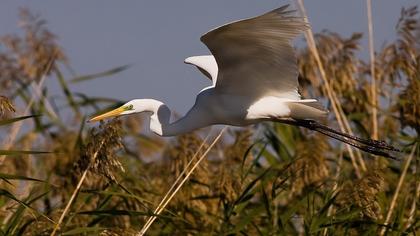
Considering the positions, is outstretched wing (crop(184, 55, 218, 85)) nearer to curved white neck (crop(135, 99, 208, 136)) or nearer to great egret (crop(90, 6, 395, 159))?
great egret (crop(90, 6, 395, 159))

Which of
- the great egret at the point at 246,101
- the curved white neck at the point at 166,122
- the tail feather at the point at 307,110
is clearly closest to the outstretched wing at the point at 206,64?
the great egret at the point at 246,101

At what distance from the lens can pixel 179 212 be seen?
5363 millimetres

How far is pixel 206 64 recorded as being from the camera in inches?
211

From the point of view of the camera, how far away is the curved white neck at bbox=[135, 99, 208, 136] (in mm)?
5016

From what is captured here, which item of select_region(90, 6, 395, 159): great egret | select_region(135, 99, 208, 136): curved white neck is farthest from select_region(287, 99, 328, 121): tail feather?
select_region(135, 99, 208, 136): curved white neck

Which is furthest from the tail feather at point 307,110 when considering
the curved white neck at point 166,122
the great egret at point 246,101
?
the curved white neck at point 166,122

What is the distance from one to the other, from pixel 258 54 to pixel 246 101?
56cm

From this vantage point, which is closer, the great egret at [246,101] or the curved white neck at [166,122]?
the great egret at [246,101]

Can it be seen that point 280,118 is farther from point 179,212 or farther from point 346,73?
point 346,73

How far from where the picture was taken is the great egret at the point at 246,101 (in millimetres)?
4531

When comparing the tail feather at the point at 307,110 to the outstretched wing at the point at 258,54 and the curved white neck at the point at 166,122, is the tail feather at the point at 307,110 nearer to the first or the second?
the outstretched wing at the point at 258,54

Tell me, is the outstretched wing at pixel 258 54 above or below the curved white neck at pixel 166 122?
above

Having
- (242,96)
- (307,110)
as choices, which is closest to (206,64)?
(242,96)

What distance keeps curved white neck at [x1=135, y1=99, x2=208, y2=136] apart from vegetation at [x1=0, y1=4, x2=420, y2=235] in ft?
0.41
